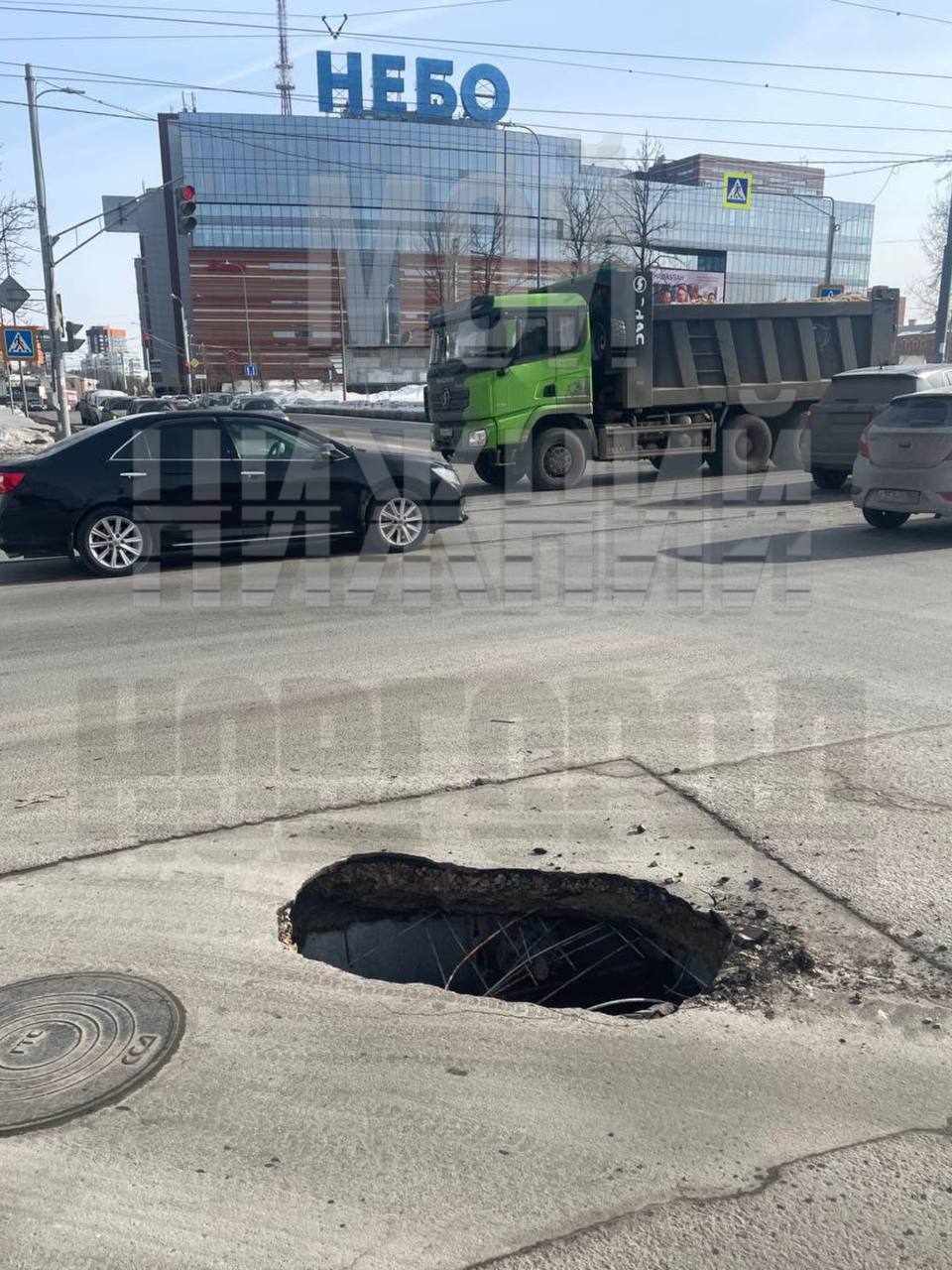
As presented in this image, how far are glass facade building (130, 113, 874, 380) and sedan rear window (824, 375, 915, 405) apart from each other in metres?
84.3

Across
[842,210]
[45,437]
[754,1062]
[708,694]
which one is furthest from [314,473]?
[842,210]

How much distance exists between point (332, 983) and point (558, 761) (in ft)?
7.11

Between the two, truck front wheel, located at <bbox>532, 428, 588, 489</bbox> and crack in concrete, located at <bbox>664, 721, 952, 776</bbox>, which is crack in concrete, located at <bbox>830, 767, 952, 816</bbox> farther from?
truck front wheel, located at <bbox>532, 428, 588, 489</bbox>

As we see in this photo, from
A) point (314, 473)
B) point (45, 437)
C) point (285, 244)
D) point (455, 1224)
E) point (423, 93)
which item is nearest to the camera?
point (455, 1224)

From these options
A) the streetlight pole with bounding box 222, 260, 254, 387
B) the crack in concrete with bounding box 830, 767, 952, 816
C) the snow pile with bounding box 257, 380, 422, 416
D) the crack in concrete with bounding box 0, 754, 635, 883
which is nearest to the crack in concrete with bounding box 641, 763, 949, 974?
the crack in concrete with bounding box 0, 754, 635, 883

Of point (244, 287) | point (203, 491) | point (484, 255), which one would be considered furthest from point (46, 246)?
point (244, 287)

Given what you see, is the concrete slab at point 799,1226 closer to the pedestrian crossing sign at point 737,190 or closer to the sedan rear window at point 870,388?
the sedan rear window at point 870,388

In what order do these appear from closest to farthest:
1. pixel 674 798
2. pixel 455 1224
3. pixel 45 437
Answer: pixel 455 1224 < pixel 674 798 < pixel 45 437

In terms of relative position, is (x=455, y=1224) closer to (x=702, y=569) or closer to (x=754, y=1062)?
(x=754, y=1062)

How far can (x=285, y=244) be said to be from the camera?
113688 millimetres

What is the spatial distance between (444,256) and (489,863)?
90.0 metres

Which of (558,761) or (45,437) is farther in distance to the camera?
(45,437)

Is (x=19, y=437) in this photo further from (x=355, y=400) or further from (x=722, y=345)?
Answer: (x=355, y=400)

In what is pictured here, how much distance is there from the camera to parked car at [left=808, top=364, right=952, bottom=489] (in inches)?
547
